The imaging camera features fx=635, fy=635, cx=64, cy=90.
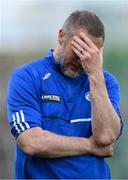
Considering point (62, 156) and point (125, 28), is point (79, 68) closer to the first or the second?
point (62, 156)

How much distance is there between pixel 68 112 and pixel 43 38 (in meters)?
3.79

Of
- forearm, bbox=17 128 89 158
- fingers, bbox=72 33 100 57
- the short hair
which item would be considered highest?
the short hair

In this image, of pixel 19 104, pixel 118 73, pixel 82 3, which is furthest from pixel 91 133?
pixel 82 3

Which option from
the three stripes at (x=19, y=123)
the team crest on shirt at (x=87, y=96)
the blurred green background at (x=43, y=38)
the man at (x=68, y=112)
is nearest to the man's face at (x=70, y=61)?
the man at (x=68, y=112)

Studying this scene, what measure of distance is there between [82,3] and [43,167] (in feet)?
11.9

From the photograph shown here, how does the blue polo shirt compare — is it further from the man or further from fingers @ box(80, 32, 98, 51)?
fingers @ box(80, 32, 98, 51)

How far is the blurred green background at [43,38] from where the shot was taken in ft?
22.4

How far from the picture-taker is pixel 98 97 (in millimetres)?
3752

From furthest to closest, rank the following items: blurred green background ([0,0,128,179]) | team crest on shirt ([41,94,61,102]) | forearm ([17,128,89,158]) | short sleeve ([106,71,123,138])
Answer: blurred green background ([0,0,128,179]), short sleeve ([106,71,123,138]), team crest on shirt ([41,94,61,102]), forearm ([17,128,89,158])

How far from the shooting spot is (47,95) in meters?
3.81

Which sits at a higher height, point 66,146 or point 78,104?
point 78,104

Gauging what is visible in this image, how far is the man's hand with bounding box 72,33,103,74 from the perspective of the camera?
12.5 ft

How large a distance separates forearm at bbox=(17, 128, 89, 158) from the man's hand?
0.44m

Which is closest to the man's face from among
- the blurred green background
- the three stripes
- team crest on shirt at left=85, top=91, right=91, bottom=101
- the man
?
the man
